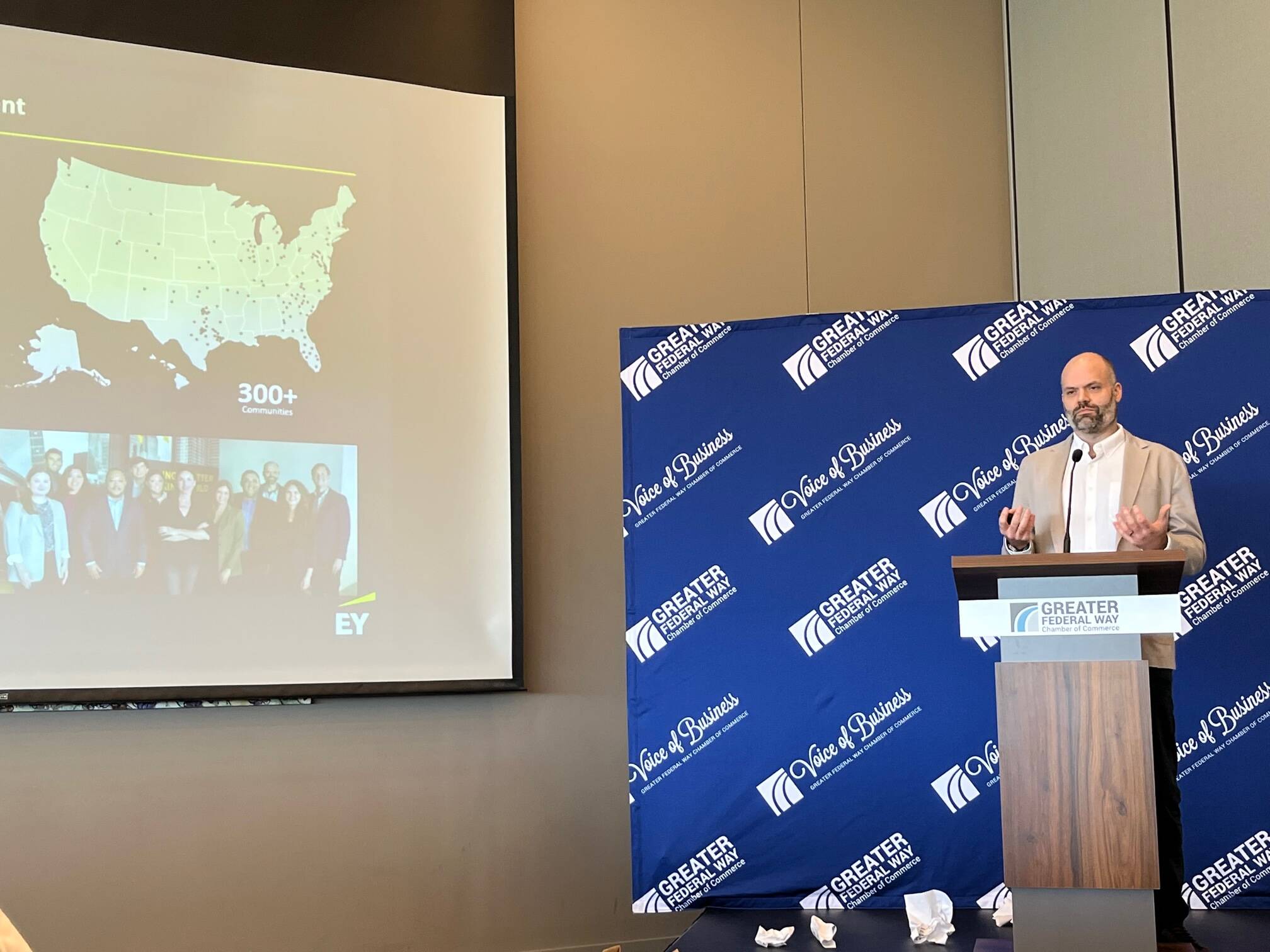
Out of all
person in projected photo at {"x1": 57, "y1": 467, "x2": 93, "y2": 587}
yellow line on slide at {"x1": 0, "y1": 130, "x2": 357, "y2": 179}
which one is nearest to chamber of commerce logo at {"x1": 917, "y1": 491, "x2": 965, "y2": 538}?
yellow line on slide at {"x1": 0, "y1": 130, "x2": 357, "y2": 179}

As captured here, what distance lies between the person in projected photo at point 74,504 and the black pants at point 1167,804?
319 centimetres

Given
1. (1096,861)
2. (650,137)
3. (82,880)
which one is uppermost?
(650,137)

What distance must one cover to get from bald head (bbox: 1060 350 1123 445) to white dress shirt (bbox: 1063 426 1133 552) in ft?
0.16

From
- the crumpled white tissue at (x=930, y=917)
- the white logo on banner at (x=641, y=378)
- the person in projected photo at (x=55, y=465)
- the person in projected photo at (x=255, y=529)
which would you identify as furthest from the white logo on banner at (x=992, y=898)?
the person in projected photo at (x=55, y=465)

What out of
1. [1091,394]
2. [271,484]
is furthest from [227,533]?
[1091,394]

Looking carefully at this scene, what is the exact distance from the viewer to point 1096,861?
8.59ft

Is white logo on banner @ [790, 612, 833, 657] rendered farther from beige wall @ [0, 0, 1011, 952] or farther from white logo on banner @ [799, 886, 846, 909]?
beige wall @ [0, 0, 1011, 952]

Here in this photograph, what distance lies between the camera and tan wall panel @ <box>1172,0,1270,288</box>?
13.3 ft

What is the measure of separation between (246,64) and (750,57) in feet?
6.44

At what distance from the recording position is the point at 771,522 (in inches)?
152

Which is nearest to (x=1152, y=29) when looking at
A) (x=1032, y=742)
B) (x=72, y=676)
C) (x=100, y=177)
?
(x=1032, y=742)

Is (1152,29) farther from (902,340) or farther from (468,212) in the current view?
(468,212)

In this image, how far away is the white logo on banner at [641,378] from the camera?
3.96m

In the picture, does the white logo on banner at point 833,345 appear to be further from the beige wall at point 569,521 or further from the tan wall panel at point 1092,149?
the tan wall panel at point 1092,149
